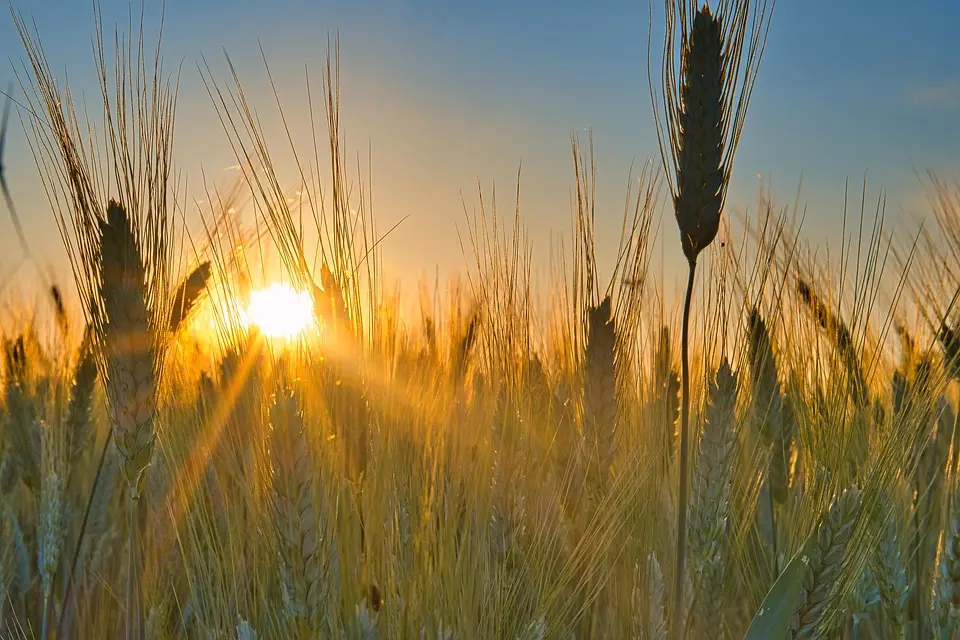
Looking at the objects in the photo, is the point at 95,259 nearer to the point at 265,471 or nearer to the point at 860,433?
the point at 265,471

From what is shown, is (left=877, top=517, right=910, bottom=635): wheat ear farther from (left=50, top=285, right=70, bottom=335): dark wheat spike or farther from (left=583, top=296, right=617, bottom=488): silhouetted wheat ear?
(left=50, top=285, right=70, bottom=335): dark wheat spike

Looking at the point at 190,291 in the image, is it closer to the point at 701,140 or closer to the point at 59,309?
the point at 701,140

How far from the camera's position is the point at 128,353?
1.44 m

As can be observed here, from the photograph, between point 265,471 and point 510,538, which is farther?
point 510,538

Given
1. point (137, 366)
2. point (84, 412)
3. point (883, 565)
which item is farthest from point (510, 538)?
point (84, 412)

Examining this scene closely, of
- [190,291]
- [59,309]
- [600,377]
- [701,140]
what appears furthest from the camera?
[59,309]

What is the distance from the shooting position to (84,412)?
2328mm

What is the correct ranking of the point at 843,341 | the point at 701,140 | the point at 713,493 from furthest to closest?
1. the point at 843,341
2. the point at 713,493
3. the point at 701,140

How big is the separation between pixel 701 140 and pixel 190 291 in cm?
149

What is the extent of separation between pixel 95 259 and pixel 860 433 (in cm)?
169

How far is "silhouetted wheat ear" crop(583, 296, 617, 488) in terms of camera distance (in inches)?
67.7

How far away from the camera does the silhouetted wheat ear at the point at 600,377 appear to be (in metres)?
1.72

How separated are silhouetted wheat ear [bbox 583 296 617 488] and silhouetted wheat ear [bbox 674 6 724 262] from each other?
43 centimetres

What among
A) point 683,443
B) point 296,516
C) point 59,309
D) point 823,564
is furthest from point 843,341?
point 59,309
